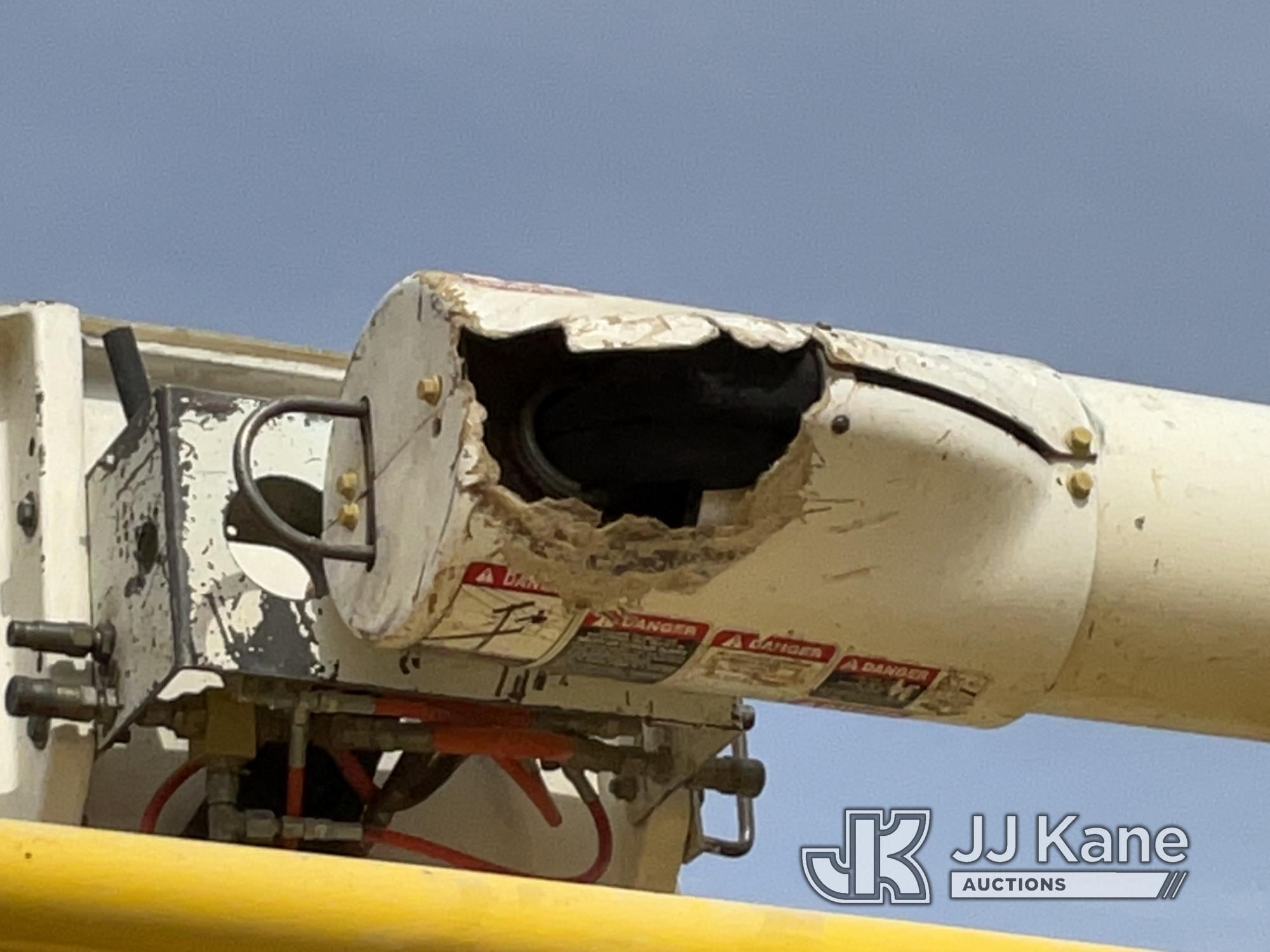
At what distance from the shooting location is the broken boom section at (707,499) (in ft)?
4.49

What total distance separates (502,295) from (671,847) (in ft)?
1.87

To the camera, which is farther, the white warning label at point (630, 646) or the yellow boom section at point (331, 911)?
the white warning label at point (630, 646)

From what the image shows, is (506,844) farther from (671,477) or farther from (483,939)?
(483,939)

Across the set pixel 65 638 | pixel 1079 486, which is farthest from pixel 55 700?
pixel 1079 486

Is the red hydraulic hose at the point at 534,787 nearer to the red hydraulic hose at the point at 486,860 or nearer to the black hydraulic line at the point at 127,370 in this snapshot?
the red hydraulic hose at the point at 486,860

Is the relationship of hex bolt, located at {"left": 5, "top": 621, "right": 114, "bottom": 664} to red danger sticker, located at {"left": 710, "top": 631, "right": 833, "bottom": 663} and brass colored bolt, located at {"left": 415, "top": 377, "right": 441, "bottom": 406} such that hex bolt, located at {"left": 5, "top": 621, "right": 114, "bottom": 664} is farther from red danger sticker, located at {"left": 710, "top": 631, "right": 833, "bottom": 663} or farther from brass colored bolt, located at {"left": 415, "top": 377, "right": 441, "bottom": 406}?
red danger sticker, located at {"left": 710, "top": 631, "right": 833, "bottom": 663}

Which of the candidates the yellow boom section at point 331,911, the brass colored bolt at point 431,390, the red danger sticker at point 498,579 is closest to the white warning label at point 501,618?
the red danger sticker at point 498,579

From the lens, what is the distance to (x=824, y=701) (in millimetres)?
1510

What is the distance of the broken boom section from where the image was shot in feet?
4.49

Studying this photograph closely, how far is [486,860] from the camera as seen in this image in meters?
1.81

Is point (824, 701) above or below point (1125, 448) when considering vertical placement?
below

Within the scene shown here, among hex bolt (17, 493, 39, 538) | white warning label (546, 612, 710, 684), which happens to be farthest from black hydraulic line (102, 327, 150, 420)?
white warning label (546, 612, 710, 684)

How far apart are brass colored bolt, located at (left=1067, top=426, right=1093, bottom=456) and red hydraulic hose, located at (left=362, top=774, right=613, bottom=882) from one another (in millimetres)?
481

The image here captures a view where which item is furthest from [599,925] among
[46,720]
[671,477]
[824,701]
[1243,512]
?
[46,720]
